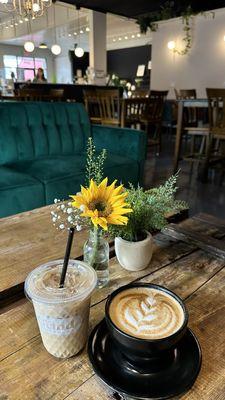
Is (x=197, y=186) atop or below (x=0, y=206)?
below

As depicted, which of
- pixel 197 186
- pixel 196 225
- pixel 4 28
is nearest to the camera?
pixel 196 225

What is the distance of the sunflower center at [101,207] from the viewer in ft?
2.35

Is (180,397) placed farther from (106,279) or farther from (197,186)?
(197,186)

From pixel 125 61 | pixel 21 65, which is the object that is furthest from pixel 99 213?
pixel 21 65

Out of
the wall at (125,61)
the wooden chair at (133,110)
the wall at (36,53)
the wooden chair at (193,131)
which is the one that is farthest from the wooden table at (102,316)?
the wall at (36,53)

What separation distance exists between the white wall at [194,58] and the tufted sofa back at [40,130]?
5.49m

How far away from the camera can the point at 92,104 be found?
484 centimetres

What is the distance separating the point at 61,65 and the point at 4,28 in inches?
139

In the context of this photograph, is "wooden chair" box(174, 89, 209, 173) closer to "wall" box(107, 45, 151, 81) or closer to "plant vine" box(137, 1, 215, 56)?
"plant vine" box(137, 1, 215, 56)

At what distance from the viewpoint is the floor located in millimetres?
2880

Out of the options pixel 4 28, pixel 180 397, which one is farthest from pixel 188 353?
pixel 4 28

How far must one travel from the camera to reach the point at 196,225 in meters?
1.30

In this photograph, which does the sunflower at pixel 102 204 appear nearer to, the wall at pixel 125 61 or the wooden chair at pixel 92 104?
the wooden chair at pixel 92 104

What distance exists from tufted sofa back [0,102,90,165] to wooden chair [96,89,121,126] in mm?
1494
